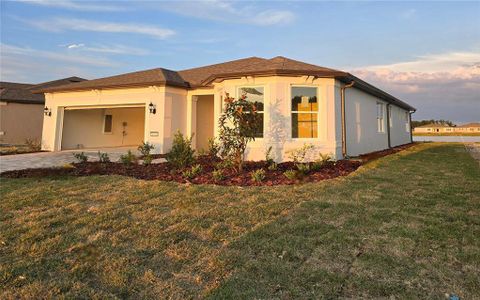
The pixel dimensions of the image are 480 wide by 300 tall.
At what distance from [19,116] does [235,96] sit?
16631 mm

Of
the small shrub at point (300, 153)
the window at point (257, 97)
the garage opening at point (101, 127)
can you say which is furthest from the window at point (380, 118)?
the garage opening at point (101, 127)

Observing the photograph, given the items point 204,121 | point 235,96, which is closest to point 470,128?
point 204,121

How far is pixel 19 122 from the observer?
18688mm

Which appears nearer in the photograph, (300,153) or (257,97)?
(300,153)

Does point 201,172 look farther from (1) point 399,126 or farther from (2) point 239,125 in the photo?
(1) point 399,126

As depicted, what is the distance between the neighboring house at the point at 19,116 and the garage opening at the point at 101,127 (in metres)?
4.84

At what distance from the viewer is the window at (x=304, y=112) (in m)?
9.69

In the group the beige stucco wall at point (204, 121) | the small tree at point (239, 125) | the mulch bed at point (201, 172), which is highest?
the beige stucco wall at point (204, 121)

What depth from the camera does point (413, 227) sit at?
3.65 metres

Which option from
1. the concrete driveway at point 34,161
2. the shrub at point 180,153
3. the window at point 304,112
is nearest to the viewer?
the shrub at point 180,153

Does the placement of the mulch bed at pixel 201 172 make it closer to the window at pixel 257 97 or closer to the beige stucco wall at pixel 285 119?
the beige stucco wall at pixel 285 119

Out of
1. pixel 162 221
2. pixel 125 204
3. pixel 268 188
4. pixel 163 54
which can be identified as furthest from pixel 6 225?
pixel 163 54

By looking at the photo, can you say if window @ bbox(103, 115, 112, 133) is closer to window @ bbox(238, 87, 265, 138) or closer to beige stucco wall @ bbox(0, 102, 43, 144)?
beige stucco wall @ bbox(0, 102, 43, 144)

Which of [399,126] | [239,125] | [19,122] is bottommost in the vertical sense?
[239,125]
